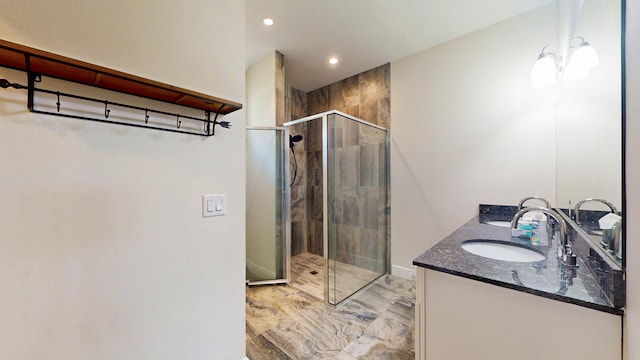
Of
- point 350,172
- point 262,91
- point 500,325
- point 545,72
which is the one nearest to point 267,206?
point 350,172

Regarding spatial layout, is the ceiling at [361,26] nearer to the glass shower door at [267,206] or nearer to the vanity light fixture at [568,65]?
the vanity light fixture at [568,65]

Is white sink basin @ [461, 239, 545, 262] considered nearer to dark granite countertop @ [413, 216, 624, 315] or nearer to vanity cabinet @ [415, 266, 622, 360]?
dark granite countertop @ [413, 216, 624, 315]

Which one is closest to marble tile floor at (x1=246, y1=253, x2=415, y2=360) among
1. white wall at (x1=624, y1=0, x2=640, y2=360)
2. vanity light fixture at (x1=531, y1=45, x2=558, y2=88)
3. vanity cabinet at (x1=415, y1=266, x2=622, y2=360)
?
vanity cabinet at (x1=415, y1=266, x2=622, y2=360)

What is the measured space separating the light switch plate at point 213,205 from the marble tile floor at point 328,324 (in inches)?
40.9

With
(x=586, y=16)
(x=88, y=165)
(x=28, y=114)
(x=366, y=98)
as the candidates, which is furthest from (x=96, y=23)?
(x=366, y=98)

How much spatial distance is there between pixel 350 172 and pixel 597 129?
1808 millimetres

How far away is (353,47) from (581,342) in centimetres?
271

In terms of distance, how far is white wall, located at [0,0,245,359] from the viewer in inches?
31.3

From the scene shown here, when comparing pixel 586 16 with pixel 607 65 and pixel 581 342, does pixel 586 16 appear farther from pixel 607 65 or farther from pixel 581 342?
pixel 581 342

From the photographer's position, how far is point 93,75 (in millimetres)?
848

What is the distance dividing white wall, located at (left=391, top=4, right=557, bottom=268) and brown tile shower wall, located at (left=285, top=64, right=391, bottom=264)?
18 centimetres

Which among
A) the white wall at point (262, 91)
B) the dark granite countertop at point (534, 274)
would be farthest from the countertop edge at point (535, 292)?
the white wall at point (262, 91)

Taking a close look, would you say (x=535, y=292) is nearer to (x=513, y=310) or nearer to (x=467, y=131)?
(x=513, y=310)

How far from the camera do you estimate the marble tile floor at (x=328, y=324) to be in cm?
160
